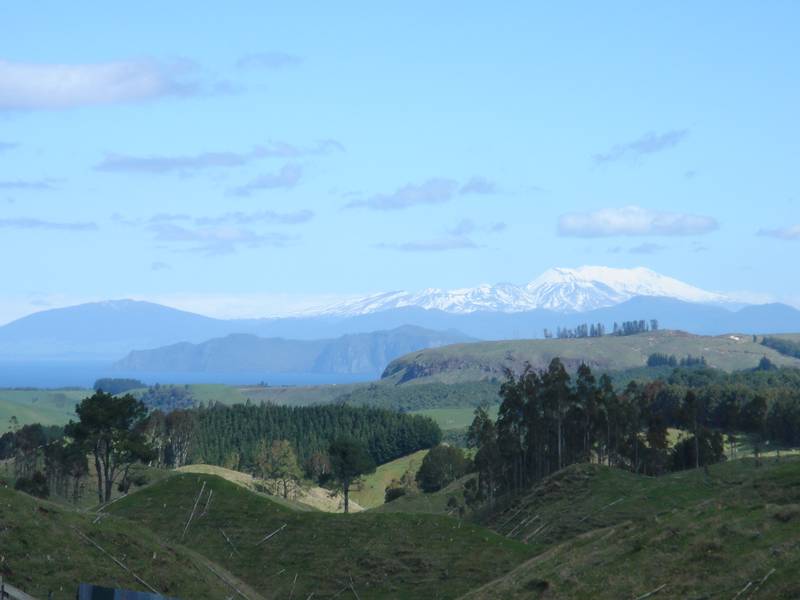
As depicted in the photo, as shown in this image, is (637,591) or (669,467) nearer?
(637,591)

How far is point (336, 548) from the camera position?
3105 inches

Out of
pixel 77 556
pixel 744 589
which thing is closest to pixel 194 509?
pixel 77 556

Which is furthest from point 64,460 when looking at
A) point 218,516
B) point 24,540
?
point 24,540

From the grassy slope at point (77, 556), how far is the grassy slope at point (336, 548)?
837cm

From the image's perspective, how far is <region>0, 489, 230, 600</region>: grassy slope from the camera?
5934 centimetres

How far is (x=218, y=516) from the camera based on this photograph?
87062 mm

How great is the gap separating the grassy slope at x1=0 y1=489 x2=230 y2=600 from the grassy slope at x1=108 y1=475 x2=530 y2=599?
837cm

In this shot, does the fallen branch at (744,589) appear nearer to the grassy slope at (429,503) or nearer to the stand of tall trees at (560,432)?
the stand of tall trees at (560,432)

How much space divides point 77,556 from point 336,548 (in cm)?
2165

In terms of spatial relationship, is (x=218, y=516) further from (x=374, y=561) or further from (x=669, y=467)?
(x=669, y=467)

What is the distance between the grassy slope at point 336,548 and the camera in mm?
73325

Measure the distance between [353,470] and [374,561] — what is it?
84.0 meters

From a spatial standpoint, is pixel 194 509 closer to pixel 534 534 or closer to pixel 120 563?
pixel 120 563

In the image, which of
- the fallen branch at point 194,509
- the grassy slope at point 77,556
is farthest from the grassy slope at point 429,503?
the grassy slope at point 77,556
